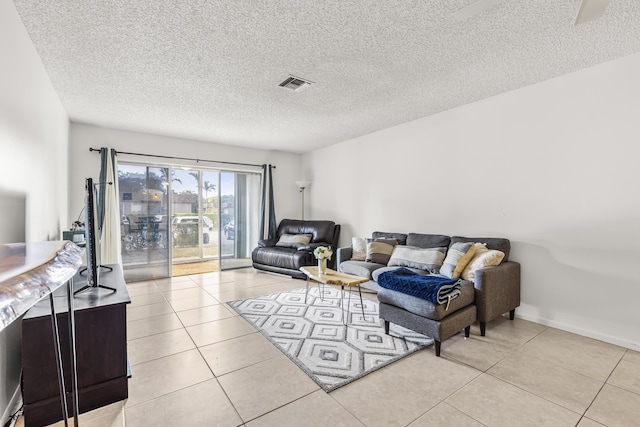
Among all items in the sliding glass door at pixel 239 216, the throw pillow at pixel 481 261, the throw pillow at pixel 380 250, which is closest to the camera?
the throw pillow at pixel 481 261

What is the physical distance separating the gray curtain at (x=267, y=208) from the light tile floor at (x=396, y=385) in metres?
3.39

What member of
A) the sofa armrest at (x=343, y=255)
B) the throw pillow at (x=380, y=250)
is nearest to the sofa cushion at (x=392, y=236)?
the throw pillow at (x=380, y=250)

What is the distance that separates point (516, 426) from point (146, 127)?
5500mm

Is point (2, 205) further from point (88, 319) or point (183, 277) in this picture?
point (183, 277)

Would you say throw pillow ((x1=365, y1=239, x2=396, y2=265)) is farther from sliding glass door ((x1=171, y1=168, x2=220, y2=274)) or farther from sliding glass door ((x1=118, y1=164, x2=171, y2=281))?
sliding glass door ((x1=118, y1=164, x2=171, y2=281))

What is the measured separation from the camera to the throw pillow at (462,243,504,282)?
9.68 feet

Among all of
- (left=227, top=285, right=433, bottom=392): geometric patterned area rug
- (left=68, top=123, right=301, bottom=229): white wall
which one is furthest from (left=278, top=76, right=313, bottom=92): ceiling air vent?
(left=68, top=123, right=301, bottom=229): white wall

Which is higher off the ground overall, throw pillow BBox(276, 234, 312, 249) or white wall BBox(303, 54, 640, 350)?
white wall BBox(303, 54, 640, 350)

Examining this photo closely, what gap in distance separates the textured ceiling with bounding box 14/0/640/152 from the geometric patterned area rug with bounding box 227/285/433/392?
8.25 ft

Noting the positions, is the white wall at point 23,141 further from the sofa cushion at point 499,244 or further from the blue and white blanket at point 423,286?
the sofa cushion at point 499,244

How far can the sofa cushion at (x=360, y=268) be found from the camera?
12.6 ft

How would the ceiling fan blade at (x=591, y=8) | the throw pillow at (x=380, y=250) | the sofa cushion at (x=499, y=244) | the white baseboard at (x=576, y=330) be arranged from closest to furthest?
the ceiling fan blade at (x=591, y=8)
the white baseboard at (x=576, y=330)
the sofa cushion at (x=499, y=244)
the throw pillow at (x=380, y=250)

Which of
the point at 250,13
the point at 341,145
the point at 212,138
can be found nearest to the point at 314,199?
the point at 341,145

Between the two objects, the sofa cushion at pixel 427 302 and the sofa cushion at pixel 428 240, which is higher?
the sofa cushion at pixel 428 240
